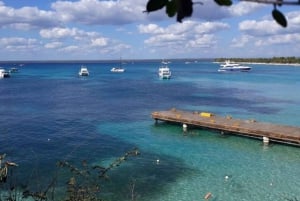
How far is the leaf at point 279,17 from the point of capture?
1619mm

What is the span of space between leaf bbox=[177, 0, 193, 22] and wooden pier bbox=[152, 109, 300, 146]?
95.0ft

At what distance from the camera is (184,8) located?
1.74 metres

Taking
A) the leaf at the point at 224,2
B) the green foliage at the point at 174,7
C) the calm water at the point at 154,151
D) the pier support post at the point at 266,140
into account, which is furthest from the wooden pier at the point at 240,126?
the green foliage at the point at 174,7

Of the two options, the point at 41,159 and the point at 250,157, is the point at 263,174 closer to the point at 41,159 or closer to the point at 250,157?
the point at 250,157

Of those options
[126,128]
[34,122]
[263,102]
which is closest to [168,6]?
[126,128]

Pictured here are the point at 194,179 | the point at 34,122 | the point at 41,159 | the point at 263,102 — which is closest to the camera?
the point at 194,179

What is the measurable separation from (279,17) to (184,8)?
1.43 ft

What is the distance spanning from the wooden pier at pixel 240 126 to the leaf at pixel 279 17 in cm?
2884

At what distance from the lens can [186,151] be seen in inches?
1102

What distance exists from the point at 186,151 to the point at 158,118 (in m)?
10.8

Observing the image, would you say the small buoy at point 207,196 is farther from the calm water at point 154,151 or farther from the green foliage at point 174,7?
the green foliage at point 174,7

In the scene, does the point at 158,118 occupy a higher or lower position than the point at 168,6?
lower

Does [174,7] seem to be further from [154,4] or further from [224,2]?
[224,2]

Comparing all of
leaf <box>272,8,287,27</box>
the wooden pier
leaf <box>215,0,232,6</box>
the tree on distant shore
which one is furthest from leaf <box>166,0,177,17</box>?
the wooden pier
